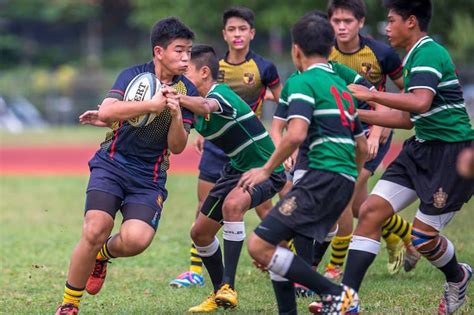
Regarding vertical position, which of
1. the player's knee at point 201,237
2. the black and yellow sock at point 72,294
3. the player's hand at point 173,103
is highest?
the player's hand at point 173,103

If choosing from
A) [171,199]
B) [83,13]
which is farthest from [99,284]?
[83,13]

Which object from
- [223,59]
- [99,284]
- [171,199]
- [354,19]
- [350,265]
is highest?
[354,19]

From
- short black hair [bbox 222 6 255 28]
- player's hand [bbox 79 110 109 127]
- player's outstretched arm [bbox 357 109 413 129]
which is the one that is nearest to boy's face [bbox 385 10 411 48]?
player's outstretched arm [bbox 357 109 413 129]

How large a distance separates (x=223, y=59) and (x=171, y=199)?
615cm

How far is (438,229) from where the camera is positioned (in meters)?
6.57

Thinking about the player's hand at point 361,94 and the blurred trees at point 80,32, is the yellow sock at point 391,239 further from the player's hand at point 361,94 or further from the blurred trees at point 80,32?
the blurred trees at point 80,32

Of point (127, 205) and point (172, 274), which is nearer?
point (127, 205)

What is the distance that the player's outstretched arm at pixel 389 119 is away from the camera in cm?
654

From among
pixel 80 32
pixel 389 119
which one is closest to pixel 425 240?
pixel 389 119

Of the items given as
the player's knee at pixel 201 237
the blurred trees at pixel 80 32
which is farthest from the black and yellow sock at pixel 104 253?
the blurred trees at pixel 80 32

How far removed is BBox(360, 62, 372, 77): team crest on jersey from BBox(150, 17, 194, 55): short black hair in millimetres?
2015

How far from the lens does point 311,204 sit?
228 inches

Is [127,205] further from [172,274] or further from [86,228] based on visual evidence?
[172,274]

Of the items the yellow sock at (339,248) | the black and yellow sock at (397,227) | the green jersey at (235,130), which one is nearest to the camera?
the green jersey at (235,130)
